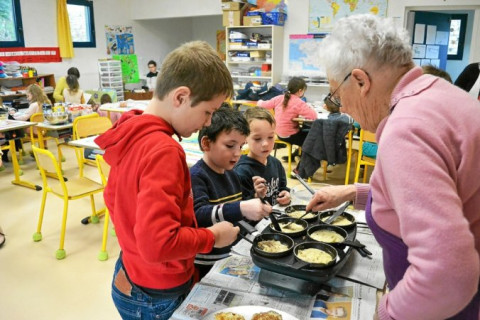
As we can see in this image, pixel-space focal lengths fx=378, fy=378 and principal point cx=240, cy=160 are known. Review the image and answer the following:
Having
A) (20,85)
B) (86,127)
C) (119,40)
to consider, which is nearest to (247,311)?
(86,127)

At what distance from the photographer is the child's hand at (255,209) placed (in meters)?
1.25

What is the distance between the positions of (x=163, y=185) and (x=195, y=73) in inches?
11.3

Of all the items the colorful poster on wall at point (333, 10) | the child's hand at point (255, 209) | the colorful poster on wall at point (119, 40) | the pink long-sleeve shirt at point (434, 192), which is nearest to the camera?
the pink long-sleeve shirt at point (434, 192)

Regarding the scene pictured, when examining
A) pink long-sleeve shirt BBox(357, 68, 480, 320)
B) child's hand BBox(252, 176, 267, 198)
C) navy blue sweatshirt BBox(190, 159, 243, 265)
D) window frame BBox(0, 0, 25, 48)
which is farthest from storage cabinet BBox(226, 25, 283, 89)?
pink long-sleeve shirt BBox(357, 68, 480, 320)

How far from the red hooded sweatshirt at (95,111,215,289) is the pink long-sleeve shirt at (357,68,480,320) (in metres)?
0.43

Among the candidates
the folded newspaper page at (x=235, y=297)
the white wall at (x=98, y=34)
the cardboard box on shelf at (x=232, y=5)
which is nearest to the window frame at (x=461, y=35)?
the cardboard box on shelf at (x=232, y=5)

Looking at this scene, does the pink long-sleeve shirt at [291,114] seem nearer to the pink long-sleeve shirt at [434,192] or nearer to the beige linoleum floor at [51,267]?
the beige linoleum floor at [51,267]

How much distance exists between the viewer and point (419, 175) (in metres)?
0.59

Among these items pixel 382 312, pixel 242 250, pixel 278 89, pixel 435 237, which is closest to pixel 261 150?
pixel 242 250

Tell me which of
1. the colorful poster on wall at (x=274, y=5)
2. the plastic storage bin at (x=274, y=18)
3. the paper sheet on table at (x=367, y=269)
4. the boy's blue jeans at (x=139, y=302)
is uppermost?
the colorful poster on wall at (x=274, y=5)

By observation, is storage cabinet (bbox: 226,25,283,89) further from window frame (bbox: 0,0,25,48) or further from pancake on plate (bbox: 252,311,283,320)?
pancake on plate (bbox: 252,311,283,320)

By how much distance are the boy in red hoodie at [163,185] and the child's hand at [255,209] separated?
0.23 metres

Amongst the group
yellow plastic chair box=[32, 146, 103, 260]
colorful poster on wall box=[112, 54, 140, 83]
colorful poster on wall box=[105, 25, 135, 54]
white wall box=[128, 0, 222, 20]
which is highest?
white wall box=[128, 0, 222, 20]

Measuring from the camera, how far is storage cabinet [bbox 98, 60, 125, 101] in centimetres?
736
